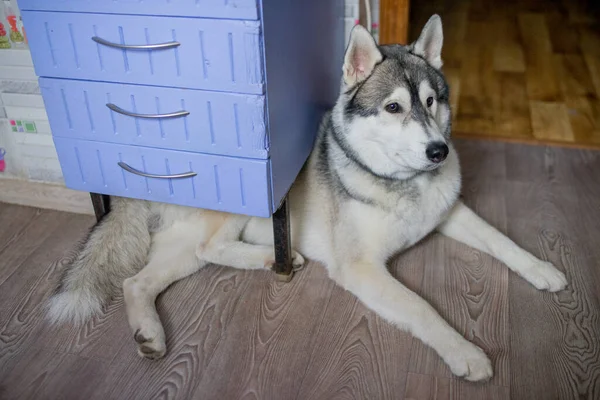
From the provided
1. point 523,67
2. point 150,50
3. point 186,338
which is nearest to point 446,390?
point 186,338

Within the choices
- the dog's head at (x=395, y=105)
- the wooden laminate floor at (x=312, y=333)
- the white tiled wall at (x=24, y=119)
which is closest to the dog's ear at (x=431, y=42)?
the dog's head at (x=395, y=105)

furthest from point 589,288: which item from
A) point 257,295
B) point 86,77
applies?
point 86,77

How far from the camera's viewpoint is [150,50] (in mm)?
1294

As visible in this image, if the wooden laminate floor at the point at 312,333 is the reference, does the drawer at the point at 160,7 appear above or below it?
above

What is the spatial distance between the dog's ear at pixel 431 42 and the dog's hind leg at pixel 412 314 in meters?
0.60

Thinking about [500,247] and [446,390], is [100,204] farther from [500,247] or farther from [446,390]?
[500,247]

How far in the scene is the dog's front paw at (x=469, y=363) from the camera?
1304 mm

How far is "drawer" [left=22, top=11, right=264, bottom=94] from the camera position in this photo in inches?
48.3

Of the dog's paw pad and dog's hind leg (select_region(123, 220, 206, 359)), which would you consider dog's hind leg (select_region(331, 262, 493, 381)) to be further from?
dog's hind leg (select_region(123, 220, 206, 359))

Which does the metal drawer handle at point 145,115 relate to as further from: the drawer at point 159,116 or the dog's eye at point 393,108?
the dog's eye at point 393,108

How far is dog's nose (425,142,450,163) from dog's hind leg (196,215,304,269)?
54 cm

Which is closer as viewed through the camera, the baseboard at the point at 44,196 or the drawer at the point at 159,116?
the drawer at the point at 159,116

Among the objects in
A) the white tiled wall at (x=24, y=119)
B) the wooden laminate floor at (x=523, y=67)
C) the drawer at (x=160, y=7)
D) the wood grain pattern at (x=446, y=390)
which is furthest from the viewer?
the wooden laminate floor at (x=523, y=67)

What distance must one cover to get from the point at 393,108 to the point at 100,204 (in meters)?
0.95
